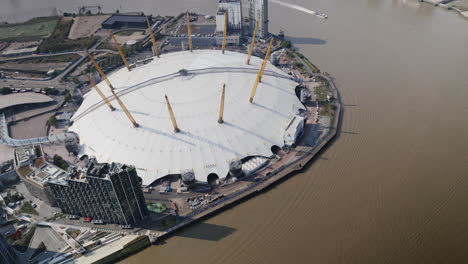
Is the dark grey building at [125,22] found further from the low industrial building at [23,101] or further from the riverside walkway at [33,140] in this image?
the riverside walkway at [33,140]

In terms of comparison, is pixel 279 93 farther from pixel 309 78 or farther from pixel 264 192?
pixel 264 192

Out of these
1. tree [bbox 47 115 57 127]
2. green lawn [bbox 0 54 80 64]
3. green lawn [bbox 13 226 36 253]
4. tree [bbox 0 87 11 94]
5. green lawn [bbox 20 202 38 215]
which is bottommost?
green lawn [bbox 13 226 36 253]

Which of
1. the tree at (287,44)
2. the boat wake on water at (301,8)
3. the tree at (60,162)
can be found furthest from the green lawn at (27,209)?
the boat wake on water at (301,8)

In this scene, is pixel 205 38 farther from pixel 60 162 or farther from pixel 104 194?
pixel 104 194

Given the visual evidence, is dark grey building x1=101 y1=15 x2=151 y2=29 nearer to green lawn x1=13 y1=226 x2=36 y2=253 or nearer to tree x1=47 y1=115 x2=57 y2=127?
tree x1=47 y1=115 x2=57 y2=127

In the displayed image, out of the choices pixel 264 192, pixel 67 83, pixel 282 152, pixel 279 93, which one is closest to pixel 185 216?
pixel 264 192

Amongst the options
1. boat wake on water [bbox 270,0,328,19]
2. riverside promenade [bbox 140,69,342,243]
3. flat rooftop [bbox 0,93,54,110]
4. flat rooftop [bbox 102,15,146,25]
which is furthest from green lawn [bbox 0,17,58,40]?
riverside promenade [bbox 140,69,342,243]
